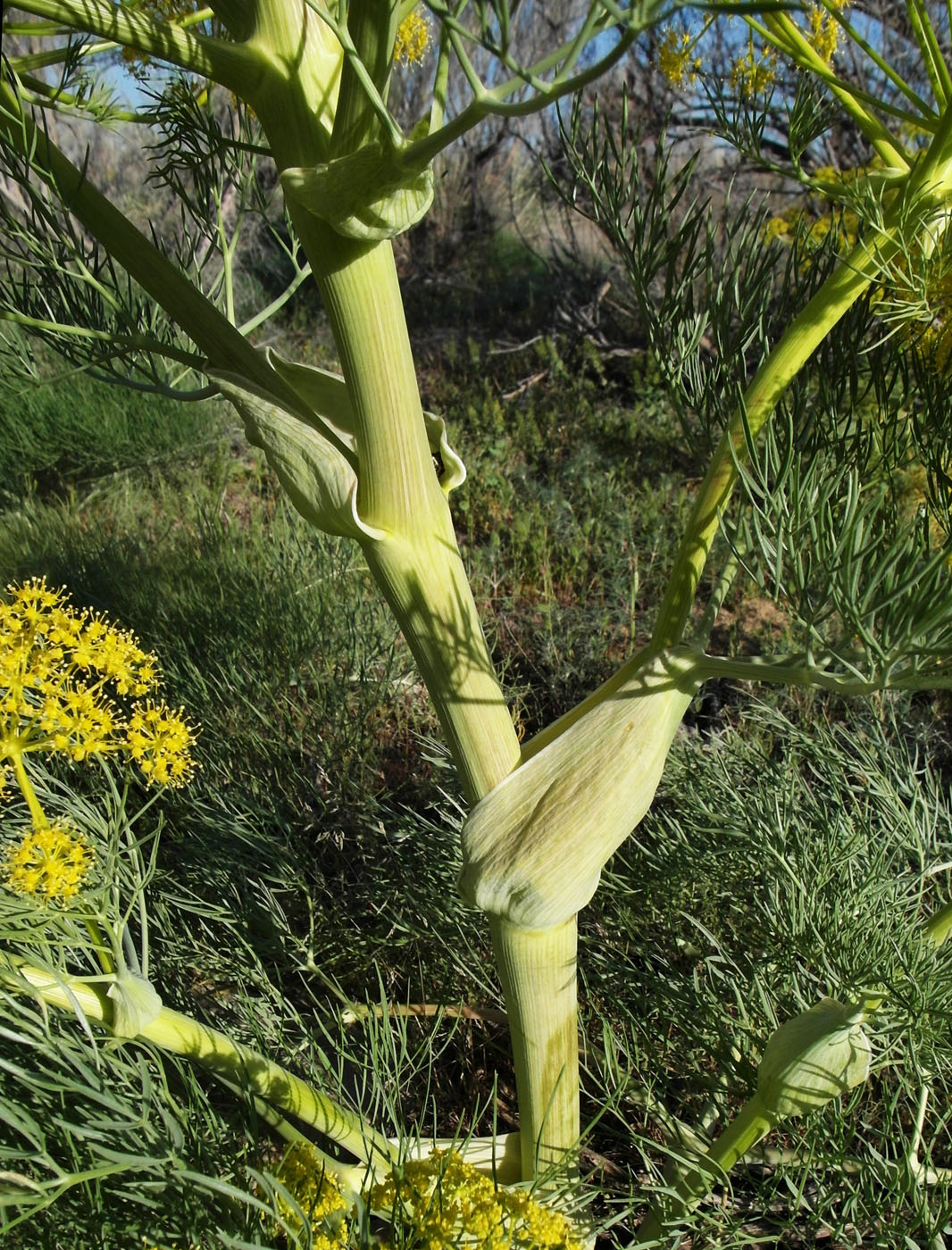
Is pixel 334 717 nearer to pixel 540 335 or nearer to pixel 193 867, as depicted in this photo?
pixel 193 867

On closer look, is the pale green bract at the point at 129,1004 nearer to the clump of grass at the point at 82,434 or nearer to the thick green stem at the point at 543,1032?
the thick green stem at the point at 543,1032

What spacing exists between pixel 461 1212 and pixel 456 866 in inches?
26.4

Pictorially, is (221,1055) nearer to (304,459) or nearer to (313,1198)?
(313,1198)

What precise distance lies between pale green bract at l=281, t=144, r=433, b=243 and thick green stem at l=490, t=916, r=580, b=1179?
2.08ft

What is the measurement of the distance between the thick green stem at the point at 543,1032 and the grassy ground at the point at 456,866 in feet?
0.24

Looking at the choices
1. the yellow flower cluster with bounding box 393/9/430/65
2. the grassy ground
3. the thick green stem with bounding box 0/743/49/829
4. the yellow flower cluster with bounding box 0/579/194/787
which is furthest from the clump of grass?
the thick green stem with bounding box 0/743/49/829

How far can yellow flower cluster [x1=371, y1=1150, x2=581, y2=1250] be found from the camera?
0.70m

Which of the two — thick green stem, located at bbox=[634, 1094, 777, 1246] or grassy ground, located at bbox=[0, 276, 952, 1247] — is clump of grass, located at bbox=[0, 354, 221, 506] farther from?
thick green stem, located at bbox=[634, 1094, 777, 1246]

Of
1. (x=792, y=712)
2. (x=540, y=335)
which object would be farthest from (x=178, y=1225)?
(x=540, y=335)

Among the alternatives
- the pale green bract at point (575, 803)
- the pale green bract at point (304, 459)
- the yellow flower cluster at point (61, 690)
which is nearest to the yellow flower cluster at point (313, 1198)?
the pale green bract at point (575, 803)

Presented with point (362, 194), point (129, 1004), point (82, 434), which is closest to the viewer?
point (362, 194)

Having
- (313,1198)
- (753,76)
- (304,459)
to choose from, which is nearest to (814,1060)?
(313,1198)

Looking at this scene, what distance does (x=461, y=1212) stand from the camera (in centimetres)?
75

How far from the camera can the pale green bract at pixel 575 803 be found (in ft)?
2.60
